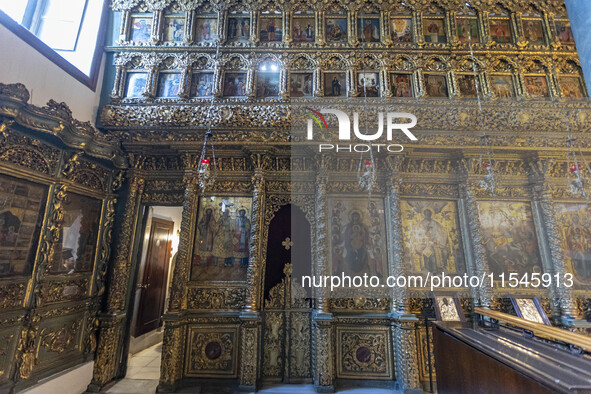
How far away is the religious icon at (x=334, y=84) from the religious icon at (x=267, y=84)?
1.06 metres

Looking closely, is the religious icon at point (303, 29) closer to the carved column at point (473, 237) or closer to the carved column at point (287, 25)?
the carved column at point (287, 25)

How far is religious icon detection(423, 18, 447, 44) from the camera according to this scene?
5618mm

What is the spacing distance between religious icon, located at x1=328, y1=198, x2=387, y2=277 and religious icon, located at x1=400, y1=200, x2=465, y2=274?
51 cm

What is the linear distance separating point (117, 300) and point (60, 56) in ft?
14.3

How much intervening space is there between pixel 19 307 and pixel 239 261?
10.2ft

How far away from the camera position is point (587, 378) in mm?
1611

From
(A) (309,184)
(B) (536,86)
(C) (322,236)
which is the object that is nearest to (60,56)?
(A) (309,184)

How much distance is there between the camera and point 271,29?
5.67 m

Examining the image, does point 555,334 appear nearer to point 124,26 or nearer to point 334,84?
point 334,84

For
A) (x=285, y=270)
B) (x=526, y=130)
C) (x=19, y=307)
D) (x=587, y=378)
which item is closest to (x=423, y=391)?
(x=285, y=270)

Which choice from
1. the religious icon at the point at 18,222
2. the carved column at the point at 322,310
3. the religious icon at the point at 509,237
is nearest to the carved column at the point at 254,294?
the carved column at the point at 322,310

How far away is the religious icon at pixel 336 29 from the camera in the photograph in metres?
5.62

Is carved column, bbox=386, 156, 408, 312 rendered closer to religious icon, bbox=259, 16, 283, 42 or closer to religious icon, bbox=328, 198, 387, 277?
religious icon, bbox=328, 198, 387, 277

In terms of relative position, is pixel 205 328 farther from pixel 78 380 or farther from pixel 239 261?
pixel 78 380
